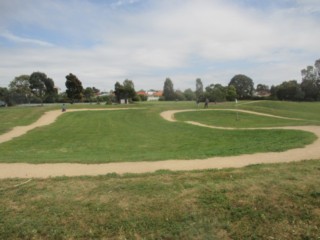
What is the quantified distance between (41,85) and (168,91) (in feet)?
145

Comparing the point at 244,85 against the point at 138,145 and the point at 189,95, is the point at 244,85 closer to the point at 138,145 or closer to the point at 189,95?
the point at 189,95

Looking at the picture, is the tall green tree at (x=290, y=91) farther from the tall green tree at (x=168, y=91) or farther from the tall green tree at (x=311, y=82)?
the tall green tree at (x=168, y=91)

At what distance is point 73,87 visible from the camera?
6141 cm

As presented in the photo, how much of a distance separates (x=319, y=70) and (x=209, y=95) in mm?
47232

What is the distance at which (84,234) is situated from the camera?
473 centimetres

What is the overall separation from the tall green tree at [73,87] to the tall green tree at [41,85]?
10677 millimetres

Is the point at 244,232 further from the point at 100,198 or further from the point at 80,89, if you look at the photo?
the point at 80,89

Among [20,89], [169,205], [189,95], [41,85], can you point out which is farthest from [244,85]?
[169,205]

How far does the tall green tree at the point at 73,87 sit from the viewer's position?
6041 centimetres

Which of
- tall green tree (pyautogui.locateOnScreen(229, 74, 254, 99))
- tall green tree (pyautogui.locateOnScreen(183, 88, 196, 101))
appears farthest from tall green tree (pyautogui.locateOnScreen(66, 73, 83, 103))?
tall green tree (pyautogui.locateOnScreen(229, 74, 254, 99))

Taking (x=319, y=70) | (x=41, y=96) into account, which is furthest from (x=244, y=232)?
(x=319, y=70)

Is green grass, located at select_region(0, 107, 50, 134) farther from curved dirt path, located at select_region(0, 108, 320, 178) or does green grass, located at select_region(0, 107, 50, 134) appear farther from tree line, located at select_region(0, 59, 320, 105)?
tree line, located at select_region(0, 59, 320, 105)

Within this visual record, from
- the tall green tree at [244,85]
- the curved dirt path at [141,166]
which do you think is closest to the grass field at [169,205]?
the curved dirt path at [141,166]

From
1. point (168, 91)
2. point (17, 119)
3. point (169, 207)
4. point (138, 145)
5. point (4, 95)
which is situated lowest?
point (138, 145)
